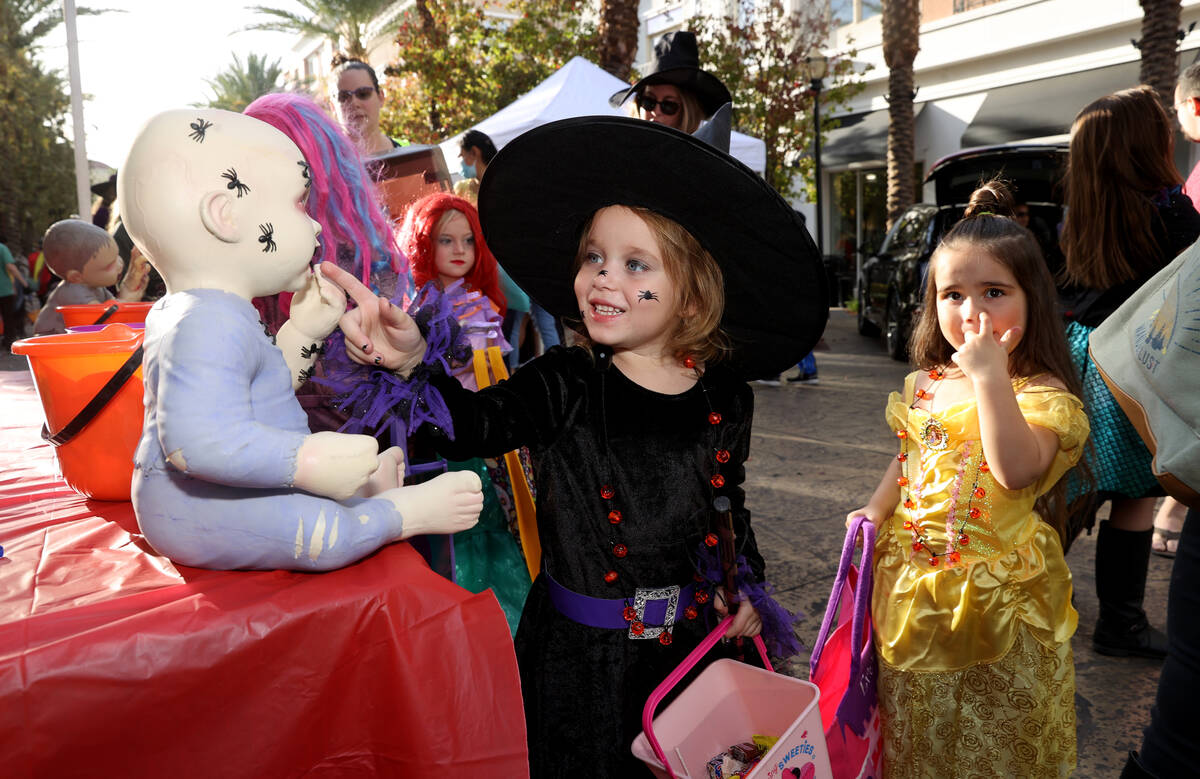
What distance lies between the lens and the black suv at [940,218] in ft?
21.8

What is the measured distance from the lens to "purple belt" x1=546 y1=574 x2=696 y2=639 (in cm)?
165

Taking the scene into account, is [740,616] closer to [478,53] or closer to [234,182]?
[234,182]

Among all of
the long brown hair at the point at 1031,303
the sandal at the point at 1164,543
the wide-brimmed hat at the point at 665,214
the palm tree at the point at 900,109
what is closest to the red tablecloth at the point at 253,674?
the wide-brimmed hat at the point at 665,214

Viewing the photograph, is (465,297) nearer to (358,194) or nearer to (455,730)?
(358,194)

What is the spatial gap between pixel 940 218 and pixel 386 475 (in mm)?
7492

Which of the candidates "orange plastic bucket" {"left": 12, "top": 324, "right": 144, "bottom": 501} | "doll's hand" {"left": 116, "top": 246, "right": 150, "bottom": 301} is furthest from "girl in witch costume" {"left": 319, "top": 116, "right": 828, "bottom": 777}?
"doll's hand" {"left": 116, "top": 246, "right": 150, "bottom": 301}

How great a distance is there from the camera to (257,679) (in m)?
1.10

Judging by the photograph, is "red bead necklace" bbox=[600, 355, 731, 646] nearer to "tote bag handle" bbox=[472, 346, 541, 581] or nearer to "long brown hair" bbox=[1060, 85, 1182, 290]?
"tote bag handle" bbox=[472, 346, 541, 581]

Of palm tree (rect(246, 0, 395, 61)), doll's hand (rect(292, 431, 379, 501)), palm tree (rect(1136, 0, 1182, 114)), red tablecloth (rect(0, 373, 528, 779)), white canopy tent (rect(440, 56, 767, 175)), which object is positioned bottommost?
red tablecloth (rect(0, 373, 528, 779))

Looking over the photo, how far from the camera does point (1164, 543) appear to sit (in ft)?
11.9

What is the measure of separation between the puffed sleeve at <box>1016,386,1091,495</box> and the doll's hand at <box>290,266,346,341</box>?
4.82 feet

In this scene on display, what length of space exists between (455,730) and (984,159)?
7.59 meters

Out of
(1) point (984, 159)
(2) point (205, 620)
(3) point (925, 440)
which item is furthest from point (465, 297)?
(1) point (984, 159)

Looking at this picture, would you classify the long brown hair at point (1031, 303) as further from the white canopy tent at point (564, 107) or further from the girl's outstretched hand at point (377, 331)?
the white canopy tent at point (564, 107)
